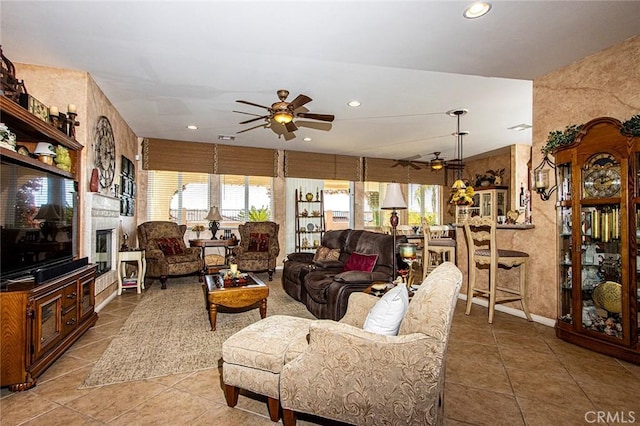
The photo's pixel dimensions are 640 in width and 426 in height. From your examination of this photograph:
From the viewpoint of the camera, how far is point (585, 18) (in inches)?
99.0

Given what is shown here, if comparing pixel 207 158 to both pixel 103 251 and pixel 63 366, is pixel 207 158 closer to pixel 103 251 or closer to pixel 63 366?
pixel 103 251

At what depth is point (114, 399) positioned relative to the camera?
204 centimetres

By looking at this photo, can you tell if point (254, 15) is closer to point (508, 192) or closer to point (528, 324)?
point (528, 324)

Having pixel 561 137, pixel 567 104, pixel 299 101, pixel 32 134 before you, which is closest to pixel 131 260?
pixel 32 134

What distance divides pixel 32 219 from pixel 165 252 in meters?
3.19

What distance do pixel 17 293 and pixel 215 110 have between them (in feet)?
11.4

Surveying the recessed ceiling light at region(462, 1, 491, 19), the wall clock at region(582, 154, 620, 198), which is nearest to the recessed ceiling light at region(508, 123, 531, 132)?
the wall clock at region(582, 154, 620, 198)

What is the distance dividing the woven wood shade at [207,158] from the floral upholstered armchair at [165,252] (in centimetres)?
146

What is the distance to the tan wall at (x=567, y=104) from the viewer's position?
2.84 m

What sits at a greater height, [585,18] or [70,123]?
[585,18]

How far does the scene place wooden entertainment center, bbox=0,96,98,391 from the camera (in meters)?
2.07

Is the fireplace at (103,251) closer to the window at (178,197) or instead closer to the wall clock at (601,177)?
the window at (178,197)

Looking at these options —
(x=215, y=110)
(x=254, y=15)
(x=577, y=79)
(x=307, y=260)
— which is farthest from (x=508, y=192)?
(x=254, y=15)

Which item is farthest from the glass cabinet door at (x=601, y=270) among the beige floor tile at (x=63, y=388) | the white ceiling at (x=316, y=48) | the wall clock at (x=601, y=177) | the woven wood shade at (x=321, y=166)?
the woven wood shade at (x=321, y=166)
